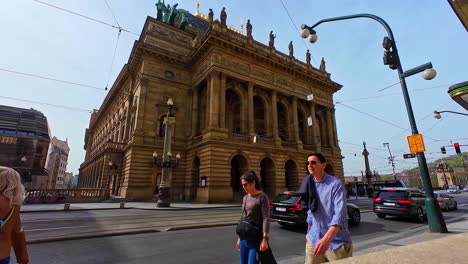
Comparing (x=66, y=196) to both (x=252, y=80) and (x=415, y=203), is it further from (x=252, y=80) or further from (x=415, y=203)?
(x=415, y=203)

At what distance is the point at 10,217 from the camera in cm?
228

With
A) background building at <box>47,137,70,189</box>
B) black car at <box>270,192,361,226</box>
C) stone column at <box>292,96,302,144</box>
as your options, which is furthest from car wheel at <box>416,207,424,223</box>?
background building at <box>47,137,70,189</box>

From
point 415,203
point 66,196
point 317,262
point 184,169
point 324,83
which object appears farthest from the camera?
point 324,83

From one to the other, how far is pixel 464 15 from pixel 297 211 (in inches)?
297

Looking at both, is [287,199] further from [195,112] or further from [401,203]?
[195,112]

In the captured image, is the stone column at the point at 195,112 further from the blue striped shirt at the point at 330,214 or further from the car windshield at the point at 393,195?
the blue striped shirt at the point at 330,214

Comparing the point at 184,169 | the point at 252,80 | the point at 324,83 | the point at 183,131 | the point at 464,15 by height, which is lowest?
the point at 184,169

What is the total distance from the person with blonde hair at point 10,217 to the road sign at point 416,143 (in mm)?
10092

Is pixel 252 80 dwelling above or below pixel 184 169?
above

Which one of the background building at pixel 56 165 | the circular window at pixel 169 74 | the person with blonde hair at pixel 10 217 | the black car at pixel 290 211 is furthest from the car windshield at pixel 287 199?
the background building at pixel 56 165

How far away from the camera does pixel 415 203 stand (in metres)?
11.1

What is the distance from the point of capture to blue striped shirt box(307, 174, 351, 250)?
2.62 metres

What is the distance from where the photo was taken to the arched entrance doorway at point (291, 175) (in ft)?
90.3

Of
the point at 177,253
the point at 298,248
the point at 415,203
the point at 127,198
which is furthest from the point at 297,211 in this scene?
the point at 127,198
